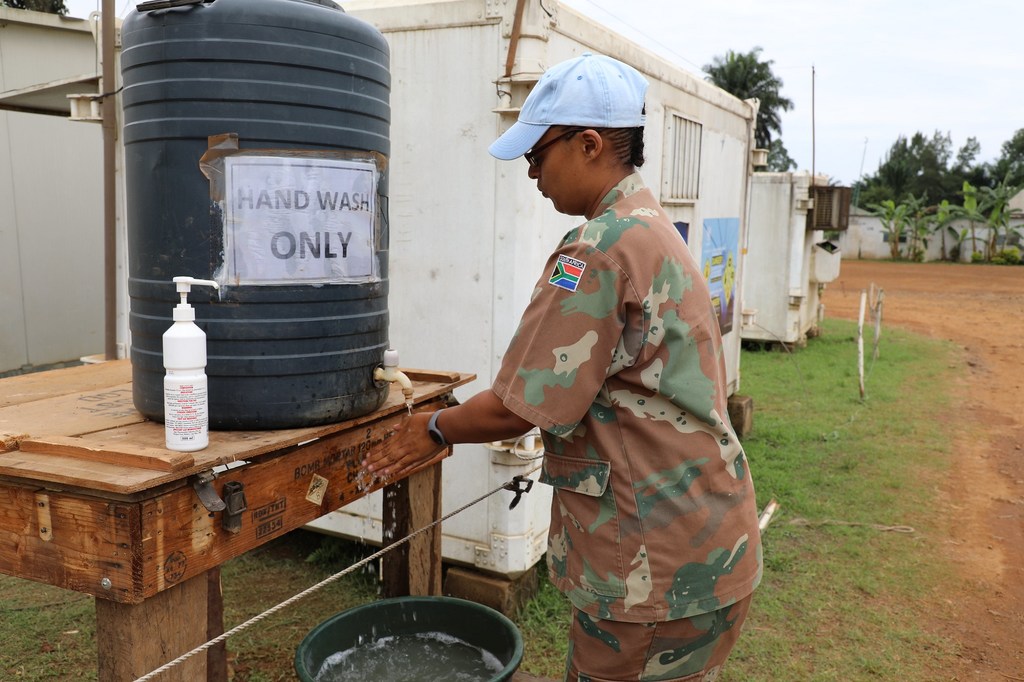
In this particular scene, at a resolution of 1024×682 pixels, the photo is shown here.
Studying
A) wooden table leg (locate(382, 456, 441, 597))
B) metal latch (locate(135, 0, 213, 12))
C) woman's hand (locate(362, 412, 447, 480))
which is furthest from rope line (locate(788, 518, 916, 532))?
metal latch (locate(135, 0, 213, 12))

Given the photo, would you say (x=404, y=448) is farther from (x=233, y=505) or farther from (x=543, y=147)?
(x=543, y=147)

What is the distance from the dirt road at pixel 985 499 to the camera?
4.11 metres

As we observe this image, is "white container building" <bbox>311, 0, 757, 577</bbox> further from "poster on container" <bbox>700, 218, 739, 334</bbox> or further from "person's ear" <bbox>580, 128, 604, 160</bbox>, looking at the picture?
"poster on container" <bbox>700, 218, 739, 334</bbox>

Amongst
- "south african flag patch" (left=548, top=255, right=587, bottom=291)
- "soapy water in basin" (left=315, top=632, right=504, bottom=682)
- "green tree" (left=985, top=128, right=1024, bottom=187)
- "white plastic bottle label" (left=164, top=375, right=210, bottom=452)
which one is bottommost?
"soapy water in basin" (left=315, top=632, right=504, bottom=682)

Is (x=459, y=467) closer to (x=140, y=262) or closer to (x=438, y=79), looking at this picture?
(x=438, y=79)

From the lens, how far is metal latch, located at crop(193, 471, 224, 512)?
1.64m

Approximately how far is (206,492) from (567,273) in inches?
33.1

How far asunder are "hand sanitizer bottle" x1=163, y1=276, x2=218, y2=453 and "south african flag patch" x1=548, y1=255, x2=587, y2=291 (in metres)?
0.72

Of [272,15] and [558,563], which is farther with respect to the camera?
[558,563]

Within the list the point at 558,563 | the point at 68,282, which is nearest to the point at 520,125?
the point at 558,563

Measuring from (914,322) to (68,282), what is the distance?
15.3 metres

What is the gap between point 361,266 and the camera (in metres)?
1.98

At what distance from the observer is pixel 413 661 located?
101 inches

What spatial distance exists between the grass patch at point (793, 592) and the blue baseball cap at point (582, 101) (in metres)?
2.51
